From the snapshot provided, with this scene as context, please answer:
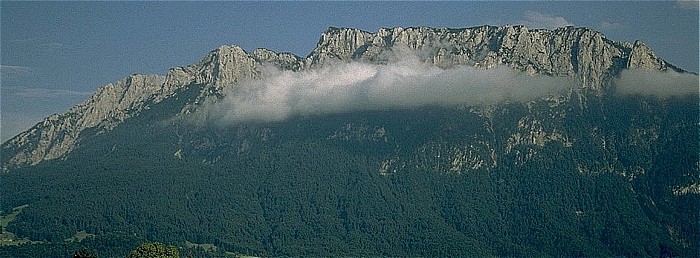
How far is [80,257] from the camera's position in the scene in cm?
10806

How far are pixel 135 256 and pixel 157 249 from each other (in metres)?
4.45

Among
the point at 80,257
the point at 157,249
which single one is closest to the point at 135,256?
the point at 157,249

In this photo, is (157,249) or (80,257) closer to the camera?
(80,257)

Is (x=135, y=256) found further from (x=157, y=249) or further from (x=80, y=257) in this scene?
(x=80, y=257)

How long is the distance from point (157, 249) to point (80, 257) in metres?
42.9

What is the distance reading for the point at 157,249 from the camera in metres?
151

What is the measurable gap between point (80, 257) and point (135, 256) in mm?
39764

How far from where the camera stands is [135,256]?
484ft

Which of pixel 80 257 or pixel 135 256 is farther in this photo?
pixel 135 256
